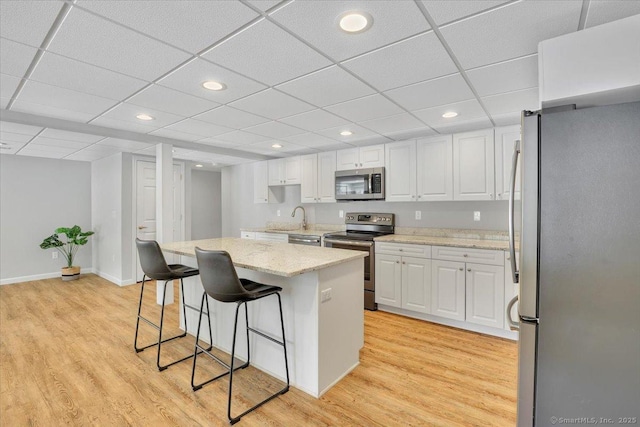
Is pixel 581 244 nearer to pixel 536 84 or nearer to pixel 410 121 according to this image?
pixel 536 84

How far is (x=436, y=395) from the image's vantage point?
2.18 meters

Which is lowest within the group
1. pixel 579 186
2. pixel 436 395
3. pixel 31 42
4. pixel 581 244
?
pixel 436 395

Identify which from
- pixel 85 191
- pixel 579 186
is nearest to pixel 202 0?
pixel 579 186

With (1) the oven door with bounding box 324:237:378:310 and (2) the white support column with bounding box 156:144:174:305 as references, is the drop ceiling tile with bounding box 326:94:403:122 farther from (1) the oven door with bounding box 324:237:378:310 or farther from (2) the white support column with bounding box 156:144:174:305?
(2) the white support column with bounding box 156:144:174:305

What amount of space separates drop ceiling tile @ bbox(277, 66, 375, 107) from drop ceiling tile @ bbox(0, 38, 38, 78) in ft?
4.98

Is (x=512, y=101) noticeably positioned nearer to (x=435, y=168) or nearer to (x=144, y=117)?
(x=435, y=168)

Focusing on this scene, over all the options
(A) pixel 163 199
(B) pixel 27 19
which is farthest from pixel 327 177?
(B) pixel 27 19

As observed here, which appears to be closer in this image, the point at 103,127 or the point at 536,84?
the point at 536,84

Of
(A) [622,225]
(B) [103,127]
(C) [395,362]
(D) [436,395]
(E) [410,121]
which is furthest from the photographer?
(B) [103,127]

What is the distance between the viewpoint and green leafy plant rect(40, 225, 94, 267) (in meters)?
5.43

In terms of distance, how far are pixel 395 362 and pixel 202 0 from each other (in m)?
2.82

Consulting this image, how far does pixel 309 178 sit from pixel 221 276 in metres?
3.29

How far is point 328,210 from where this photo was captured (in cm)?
528

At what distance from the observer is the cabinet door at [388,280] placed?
147 inches
